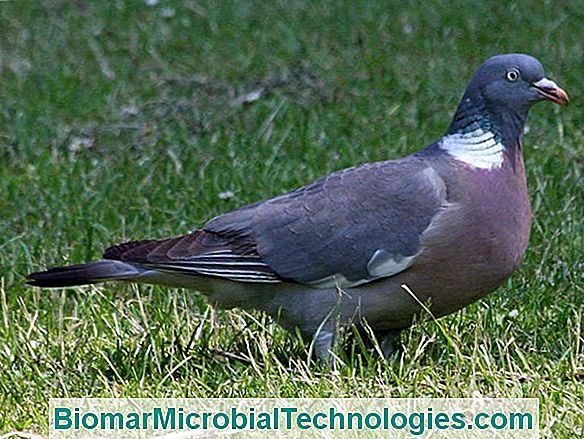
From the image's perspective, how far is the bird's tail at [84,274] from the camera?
4684 millimetres

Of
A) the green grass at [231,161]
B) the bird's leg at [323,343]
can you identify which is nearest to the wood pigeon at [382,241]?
the bird's leg at [323,343]

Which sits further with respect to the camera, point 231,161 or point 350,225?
point 231,161

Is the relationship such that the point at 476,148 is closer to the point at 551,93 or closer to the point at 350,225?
the point at 551,93

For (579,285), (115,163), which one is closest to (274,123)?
(115,163)

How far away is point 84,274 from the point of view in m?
4.70

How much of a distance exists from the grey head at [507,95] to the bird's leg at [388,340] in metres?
0.73

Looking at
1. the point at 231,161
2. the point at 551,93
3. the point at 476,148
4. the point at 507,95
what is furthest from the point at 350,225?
the point at 231,161

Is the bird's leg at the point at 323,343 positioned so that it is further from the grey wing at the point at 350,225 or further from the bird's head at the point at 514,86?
the bird's head at the point at 514,86

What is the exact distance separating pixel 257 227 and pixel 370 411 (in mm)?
947

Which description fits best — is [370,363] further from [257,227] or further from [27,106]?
[27,106]

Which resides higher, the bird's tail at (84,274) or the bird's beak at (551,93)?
the bird's beak at (551,93)

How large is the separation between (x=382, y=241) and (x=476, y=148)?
0.46 metres

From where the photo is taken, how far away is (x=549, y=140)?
Result: 696 cm

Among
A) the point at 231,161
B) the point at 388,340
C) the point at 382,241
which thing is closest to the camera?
the point at 382,241
